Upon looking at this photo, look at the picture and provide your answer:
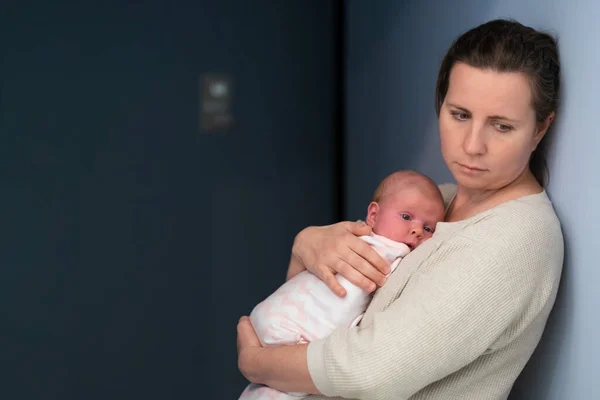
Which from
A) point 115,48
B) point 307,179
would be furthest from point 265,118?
point 115,48

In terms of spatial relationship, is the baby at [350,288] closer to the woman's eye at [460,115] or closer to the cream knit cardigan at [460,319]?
the cream knit cardigan at [460,319]

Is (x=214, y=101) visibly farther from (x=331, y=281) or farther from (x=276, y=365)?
(x=276, y=365)

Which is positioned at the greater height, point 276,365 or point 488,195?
point 488,195

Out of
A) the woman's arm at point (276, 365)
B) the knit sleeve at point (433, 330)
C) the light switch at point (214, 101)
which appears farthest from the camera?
the light switch at point (214, 101)

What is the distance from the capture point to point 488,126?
4.57ft

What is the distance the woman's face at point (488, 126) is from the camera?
136 cm

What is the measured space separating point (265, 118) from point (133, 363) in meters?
1.10

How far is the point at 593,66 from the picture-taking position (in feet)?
4.16

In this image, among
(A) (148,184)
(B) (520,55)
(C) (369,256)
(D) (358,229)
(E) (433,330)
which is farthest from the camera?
(A) (148,184)

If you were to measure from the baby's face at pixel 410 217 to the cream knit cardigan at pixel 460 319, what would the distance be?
14cm

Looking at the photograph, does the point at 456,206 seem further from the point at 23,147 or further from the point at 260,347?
the point at 23,147

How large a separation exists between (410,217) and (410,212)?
1cm

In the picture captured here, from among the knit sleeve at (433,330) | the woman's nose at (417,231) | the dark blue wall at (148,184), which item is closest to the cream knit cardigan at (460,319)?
the knit sleeve at (433,330)

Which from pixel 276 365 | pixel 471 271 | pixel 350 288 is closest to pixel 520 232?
pixel 471 271
